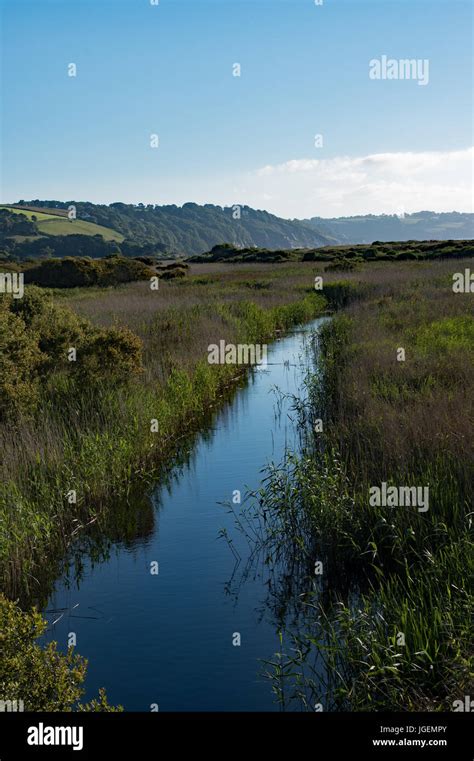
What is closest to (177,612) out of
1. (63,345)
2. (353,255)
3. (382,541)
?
(382,541)

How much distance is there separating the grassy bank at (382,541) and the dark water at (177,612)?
0.40 meters

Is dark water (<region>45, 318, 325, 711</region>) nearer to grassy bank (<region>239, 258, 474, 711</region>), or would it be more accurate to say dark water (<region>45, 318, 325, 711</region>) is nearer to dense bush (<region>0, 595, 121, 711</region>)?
grassy bank (<region>239, 258, 474, 711</region>)

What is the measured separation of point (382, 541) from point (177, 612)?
8.31ft

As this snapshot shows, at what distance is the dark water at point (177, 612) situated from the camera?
6410mm

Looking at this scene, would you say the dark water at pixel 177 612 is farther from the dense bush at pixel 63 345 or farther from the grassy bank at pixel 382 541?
the dense bush at pixel 63 345

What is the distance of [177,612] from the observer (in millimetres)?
7754

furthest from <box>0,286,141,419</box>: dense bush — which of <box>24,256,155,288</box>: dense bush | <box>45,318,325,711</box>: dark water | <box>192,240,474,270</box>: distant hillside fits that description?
<box>192,240,474,270</box>: distant hillside
